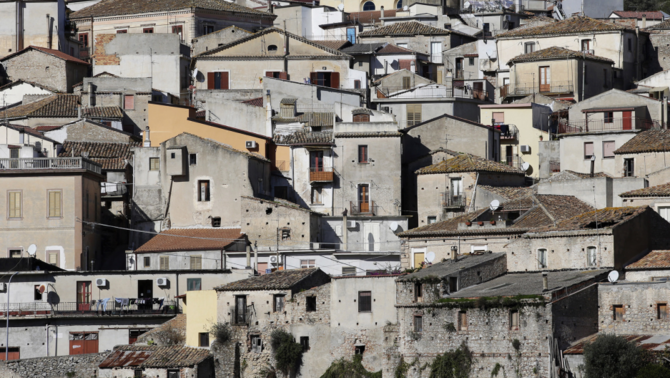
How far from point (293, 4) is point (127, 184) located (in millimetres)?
37424

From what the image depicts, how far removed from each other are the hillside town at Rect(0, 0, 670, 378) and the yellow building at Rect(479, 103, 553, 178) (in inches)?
4.9

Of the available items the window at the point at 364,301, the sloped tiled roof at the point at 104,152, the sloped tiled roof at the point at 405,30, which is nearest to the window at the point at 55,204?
the sloped tiled roof at the point at 104,152

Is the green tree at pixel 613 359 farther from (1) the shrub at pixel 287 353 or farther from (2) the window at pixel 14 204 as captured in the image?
(2) the window at pixel 14 204

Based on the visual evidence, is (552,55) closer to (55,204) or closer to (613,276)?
(55,204)

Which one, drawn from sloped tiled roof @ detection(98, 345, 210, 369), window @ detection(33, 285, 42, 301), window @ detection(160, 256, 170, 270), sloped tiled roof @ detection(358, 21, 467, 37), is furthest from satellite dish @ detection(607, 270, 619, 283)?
sloped tiled roof @ detection(358, 21, 467, 37)

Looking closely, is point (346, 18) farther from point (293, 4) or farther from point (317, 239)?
point (317, 239)

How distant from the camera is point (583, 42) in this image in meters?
88.9

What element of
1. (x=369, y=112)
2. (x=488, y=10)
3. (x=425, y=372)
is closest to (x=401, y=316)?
(x=425, y=372)

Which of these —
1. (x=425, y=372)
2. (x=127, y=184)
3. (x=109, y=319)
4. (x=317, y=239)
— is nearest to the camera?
(x=425, y=372)

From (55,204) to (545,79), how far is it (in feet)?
111

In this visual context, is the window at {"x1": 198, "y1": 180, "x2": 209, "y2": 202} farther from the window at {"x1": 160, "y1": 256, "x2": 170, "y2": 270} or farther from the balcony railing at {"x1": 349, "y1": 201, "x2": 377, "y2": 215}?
the balcony railing at {"x1": 349, "y1": 201, "x2": 377, "y2": 215}

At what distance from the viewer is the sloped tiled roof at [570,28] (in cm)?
8888

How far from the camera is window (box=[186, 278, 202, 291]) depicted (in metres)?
62.1

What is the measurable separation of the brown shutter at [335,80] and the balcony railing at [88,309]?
26.5 m
